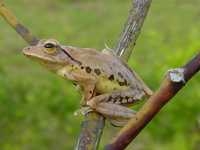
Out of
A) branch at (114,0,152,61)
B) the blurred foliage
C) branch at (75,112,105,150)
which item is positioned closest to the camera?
branch at (75,112,105,150)

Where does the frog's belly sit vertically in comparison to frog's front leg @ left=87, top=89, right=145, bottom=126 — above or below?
above

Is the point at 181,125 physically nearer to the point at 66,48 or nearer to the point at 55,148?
the point at 55,148

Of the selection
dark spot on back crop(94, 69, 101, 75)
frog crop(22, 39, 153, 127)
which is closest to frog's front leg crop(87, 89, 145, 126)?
frog crop(22, 39, 153, 127)

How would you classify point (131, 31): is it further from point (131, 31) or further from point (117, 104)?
point (117, 104)

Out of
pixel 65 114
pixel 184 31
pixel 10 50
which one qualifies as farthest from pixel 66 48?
pixel 184 31

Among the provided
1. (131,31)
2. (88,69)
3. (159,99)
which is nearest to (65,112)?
(131,31)

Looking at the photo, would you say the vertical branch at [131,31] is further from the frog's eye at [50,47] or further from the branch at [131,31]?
the frog's eye at [50,47]

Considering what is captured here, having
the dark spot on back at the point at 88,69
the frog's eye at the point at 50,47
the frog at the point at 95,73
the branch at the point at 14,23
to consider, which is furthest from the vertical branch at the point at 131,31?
the branch at the point at 14,23

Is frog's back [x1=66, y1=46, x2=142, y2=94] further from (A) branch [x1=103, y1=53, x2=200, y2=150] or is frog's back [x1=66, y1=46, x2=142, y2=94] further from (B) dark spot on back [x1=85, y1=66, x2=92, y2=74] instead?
(A) branch [x1=103, y1=53, x2=200, y2=150]
